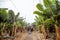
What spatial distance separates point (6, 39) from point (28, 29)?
29846 millimetres

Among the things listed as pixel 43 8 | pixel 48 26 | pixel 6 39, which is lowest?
pixel 6 39

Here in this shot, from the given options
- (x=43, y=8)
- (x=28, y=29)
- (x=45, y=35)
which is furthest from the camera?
(x=28, y=29)

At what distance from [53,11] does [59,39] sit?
2.04 metres

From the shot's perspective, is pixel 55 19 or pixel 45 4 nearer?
pixel 55 19

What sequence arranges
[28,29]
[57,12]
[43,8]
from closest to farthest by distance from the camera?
1. [57,12]
2. [43,8]
3. [28,29]

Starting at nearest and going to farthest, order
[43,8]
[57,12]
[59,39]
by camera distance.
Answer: [59,39], [57,12], [43,8]

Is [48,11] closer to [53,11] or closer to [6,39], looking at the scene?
[53,11]

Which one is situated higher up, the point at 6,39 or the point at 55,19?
the point at 55,19

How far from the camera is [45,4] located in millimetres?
12328

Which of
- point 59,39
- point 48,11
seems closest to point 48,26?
point 48,11

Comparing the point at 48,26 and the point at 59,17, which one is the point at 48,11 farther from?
the point at 48,26

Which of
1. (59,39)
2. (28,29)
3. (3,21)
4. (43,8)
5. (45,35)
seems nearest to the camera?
(59,39)

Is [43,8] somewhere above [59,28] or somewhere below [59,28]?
above

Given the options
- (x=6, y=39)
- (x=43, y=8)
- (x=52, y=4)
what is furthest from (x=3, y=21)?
(x=52, y=4)
